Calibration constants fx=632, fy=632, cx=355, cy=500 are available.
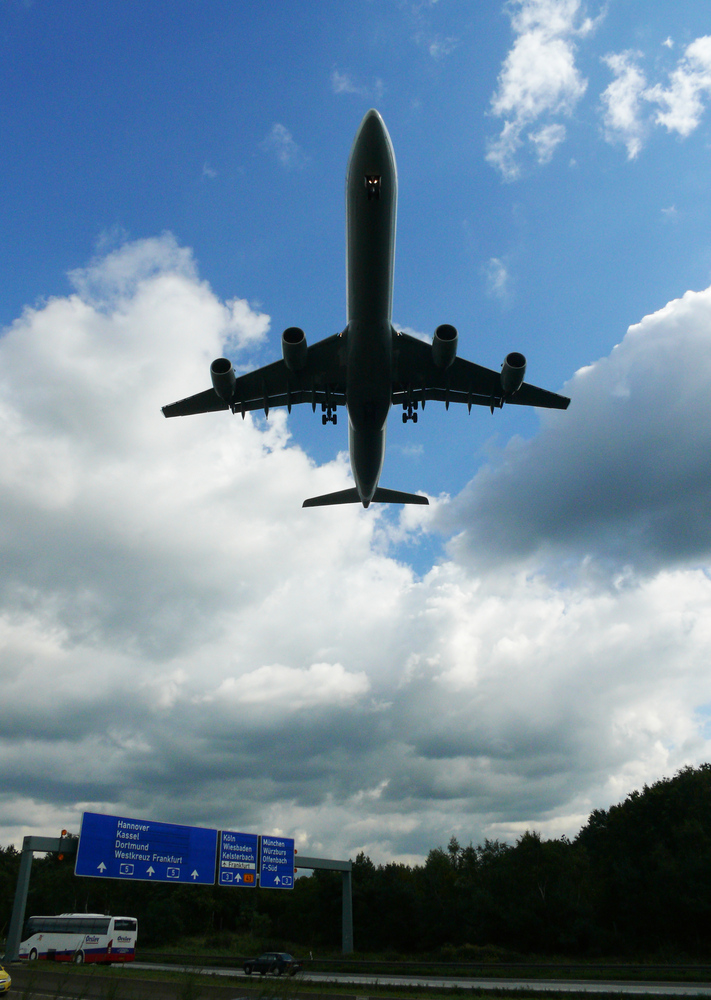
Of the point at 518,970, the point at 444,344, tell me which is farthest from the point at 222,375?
the point at 518,970

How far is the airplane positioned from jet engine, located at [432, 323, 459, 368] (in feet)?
0.12

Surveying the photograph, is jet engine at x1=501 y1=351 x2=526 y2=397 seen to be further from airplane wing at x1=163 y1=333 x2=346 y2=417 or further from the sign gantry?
the sign gantry

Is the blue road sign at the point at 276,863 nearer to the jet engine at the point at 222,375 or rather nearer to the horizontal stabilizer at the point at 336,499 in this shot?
the horizontal stabilizer at the point at 336,499

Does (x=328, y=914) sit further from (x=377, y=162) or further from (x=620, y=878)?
(x=377, y=162)

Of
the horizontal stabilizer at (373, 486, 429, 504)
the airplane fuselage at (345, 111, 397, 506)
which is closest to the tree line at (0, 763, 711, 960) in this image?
the horizontal stabilizer at (373, 486, 429, 504)

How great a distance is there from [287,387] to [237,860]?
2704 cm

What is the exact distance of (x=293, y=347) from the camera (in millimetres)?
Answer: 24422

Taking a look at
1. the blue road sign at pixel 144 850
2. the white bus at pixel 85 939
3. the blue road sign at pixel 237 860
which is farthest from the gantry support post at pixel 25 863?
the blue road sign at pixel 237 860

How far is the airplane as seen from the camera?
20.0 m

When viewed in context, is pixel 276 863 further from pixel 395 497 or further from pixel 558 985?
pixel 395 497

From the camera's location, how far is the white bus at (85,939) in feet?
126

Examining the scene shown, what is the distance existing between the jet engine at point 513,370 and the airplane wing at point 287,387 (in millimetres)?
6544

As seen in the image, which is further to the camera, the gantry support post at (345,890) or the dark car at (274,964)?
the gantry support post at (345,890)

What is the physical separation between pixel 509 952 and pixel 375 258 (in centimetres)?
5069
